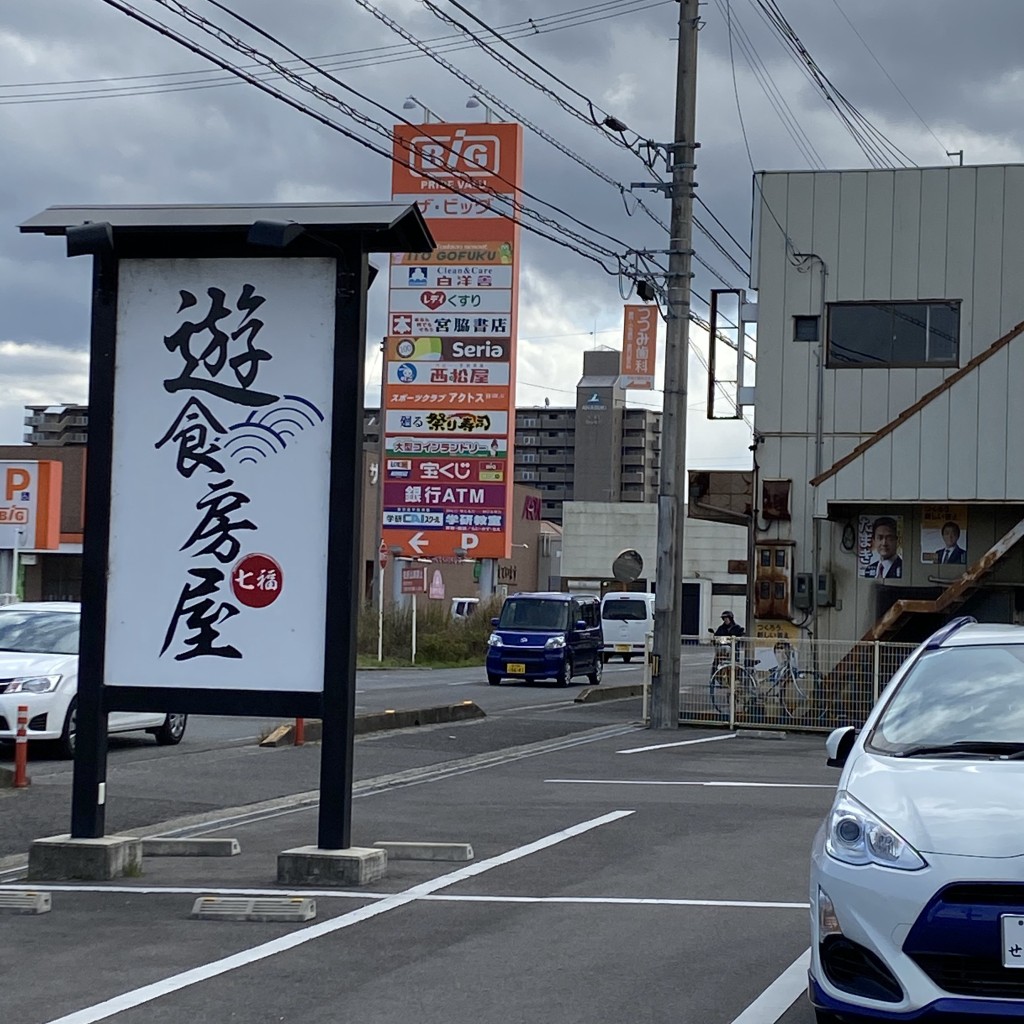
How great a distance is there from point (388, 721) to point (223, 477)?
12.5m

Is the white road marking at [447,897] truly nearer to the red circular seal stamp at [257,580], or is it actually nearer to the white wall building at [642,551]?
the red circular seal stamp at [257,580]

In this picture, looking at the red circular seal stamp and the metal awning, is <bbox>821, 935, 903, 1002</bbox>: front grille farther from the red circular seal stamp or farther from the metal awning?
the metal awning

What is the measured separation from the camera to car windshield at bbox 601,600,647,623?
1907 inches

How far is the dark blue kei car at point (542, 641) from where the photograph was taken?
3569 cm

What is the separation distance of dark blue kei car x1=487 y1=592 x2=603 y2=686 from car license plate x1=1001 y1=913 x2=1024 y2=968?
30492 millimetres

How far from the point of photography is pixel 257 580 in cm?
945

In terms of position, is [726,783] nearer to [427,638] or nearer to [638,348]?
[638,348]

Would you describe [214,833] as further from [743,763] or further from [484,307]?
[484,307]

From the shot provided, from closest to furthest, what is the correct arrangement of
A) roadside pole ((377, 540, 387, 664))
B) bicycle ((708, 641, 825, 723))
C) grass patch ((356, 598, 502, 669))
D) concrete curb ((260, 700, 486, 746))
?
concrete curb ((260, 700, 486, 746)), bicycle ((708, 641, 825, 723)), roadside pole ((377, 540, 387, 664)), grass patch ((356, 598, 502, 669))

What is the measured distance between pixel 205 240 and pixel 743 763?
10.2 metres

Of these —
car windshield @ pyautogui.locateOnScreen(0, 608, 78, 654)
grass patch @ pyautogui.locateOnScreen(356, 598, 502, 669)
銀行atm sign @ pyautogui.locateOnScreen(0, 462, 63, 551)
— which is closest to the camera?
car windshield @ pyautogui.locateOnScreen(0, 608, 78, 654)

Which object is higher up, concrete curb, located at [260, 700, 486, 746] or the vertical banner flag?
the vertical banner flag

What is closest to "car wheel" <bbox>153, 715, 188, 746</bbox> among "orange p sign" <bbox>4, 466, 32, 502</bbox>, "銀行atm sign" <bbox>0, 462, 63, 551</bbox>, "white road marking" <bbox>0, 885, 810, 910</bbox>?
"white road marking" <bbox>0, 885, 810, 910</bbox>

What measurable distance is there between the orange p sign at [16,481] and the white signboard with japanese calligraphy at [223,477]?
3184 centimetres
